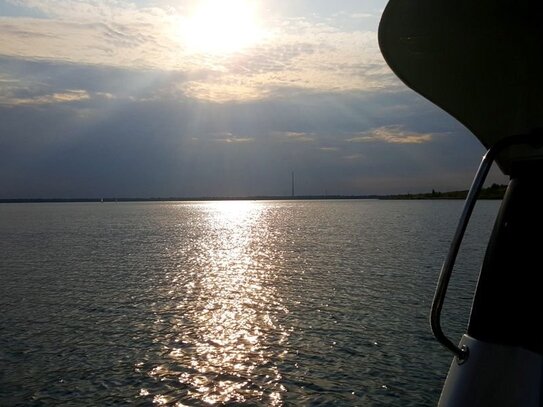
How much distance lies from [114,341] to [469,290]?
667 inches

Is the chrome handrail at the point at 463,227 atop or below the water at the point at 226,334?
atop

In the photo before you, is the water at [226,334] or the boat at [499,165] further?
the water at [226,334]

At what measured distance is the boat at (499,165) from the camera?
361 cm

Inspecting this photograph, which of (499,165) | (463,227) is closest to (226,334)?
(499,165)

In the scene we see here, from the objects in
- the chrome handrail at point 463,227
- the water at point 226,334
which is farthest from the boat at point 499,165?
the water at point 226,334

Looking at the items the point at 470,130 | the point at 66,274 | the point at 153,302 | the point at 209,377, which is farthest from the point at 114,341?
the point at 66,274

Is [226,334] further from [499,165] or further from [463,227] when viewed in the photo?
[463,227]

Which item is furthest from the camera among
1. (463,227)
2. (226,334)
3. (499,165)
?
(226,334)

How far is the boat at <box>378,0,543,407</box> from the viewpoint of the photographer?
3.61 m

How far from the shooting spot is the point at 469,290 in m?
26.9

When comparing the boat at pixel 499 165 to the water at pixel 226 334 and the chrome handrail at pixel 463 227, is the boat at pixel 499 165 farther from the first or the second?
the water at pixel 226 334

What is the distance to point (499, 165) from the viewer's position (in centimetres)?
405

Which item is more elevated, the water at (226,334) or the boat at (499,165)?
the boat at (499,165)

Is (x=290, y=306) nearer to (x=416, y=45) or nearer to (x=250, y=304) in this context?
(x=250, y=304)
